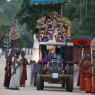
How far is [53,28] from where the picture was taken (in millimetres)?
30500

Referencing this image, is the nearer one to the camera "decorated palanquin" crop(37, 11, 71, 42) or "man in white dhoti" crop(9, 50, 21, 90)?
"man in white dhoti" crop(9, 50, 21, 90)

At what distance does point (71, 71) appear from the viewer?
2700cm

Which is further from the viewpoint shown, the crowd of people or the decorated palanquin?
the decorated palanquin

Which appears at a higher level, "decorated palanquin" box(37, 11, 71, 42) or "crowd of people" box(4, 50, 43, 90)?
"decorated palanquin" box(37, 11, 71, 42)

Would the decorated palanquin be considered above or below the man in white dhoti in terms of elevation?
above

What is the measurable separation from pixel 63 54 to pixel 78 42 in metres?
1.28

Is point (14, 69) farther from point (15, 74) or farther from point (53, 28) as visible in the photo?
point (53, 28)

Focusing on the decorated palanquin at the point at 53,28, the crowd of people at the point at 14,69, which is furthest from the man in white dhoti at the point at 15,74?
the decorated palanquin at the point at 53,28

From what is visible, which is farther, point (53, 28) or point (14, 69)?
point (53, 28)

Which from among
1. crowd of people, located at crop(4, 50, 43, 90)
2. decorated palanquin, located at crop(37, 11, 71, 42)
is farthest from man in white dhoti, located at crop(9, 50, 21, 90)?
decorated palanquin, located at crop(37, 11, 71, 42)

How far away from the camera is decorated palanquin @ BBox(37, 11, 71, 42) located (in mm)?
30234

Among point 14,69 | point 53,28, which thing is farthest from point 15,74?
point 53,28

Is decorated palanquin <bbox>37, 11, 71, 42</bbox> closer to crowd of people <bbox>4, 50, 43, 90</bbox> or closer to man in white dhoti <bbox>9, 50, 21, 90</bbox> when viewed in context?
crowd of people <bbox>4, 50, 43, 90</bbox>

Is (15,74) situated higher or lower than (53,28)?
lower
